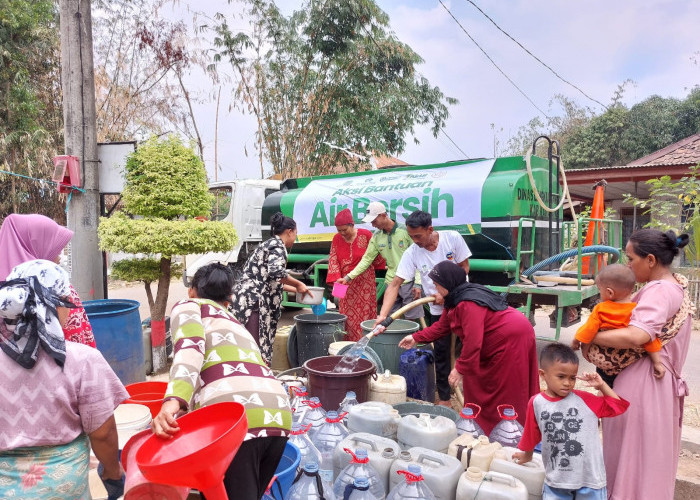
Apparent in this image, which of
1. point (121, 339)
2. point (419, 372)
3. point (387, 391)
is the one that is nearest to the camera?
point (387, 391)

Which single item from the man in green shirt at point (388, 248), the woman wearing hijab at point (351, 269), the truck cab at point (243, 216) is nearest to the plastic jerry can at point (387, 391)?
the man in green shirt at point (388, 248)

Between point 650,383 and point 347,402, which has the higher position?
point 650,383

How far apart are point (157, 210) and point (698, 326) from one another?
882cm

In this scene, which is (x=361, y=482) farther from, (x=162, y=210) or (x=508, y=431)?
(x=162, y=210)

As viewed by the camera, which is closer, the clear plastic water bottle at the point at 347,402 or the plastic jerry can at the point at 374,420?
the plastic jerry can at the point at 374,420

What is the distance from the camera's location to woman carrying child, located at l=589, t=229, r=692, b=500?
232 cm

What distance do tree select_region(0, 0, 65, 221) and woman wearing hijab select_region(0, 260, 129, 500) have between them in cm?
1271

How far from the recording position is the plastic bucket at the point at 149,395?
91.4 inches

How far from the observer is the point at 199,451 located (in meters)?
1.34

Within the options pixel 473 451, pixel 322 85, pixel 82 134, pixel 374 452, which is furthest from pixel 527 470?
pixel 322 85

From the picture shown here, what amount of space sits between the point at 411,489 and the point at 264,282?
2.65 m

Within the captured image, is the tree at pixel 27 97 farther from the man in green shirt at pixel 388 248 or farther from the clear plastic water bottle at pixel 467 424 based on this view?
the clear plastic water bottle at pixel 467 424

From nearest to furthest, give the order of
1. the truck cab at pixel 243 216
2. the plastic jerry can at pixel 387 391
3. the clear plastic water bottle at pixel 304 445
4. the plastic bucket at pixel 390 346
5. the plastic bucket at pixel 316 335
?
1. the clear plastic water bottle at pixel 304 445
2. the plastic jerry can at pixel 387 391
3. the plastic bucket at pixel 390 346
4. the plastic bucket at pixel 316 335
5. the truck cab at pixel 243 216

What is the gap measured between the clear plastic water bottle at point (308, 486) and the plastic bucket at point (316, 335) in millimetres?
2460
